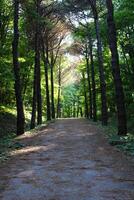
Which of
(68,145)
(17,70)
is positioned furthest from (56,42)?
(68,145)

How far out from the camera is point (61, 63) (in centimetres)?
6269

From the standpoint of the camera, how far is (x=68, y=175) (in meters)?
9.73

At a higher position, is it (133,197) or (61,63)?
(61,63)

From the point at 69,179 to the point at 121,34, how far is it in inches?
1141

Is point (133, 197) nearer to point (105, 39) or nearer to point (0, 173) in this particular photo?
point (0, 173)

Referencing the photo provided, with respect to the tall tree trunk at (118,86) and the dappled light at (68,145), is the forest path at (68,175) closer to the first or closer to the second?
the dappled light at (68,145)

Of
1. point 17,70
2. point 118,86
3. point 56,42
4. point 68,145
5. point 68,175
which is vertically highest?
point 56,42

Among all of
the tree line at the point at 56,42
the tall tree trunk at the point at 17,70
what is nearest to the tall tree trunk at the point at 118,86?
the tree line at the point at 56,42

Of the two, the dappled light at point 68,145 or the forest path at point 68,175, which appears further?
the dappled light at point 68,145

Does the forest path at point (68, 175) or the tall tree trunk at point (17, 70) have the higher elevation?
the tall tree trunk at point (17, 70)

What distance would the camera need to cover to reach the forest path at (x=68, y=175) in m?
7.90

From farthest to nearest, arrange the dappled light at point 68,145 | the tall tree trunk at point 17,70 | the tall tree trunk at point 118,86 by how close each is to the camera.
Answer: the tall tree trunk at point 17,70, the tall tree trunk at point 118,86, the dappled light at point 68,145

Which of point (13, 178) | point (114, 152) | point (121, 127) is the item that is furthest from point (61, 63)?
point (13, 178)

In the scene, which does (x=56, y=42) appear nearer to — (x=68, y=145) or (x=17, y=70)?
(x=17, y=70)
